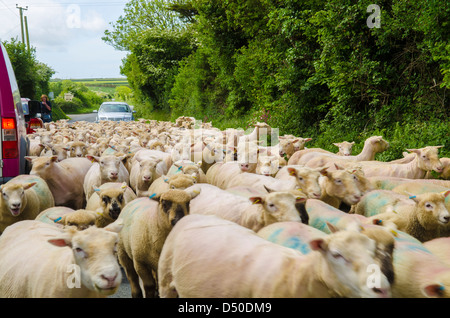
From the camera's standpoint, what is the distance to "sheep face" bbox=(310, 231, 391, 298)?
88.4 inches

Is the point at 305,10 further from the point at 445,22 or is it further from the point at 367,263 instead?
the point at 367,263

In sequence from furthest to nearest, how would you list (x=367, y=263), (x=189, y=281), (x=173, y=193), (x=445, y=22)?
(x=445, y=22) → (x=173, y=193) → (x=189, y=281) → (x=367, y=263)

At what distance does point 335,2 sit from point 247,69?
355 inches

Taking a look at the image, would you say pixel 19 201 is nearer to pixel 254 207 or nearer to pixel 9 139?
pixel 9 139

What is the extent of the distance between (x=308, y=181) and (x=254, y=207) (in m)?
1.38

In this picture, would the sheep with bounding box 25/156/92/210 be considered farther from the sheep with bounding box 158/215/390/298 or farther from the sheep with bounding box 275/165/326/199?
the sheep with bounding box 158/215/390/298

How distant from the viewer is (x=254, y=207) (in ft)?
14.1

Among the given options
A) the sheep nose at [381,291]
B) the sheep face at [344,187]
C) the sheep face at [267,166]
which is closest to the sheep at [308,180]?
the sheep face at [344,187]

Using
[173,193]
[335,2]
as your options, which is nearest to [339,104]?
[335,2]

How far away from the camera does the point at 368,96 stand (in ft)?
37.2

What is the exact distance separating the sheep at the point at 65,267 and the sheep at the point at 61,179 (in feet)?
12.2

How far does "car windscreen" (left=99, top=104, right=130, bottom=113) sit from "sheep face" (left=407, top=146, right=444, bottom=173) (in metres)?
22.6

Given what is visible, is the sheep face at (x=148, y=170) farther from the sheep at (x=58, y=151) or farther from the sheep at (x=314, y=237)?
the sheep at (x=314, y=237)

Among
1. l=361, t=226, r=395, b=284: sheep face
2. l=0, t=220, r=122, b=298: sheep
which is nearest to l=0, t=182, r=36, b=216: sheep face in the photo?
l=0, t=220, r=122, b=298: sheep
